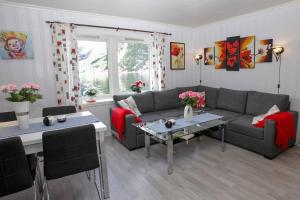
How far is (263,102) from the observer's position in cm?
352

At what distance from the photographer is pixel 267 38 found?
368 centimetres

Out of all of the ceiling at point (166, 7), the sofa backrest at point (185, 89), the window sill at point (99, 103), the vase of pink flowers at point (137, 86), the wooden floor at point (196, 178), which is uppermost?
the ceiling at point (166, 7)

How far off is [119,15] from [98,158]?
9.60 feet

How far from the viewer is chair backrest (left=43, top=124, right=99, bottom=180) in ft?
5.34

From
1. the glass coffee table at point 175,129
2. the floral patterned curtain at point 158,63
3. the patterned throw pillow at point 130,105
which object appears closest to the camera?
the glass coffee table at point 175,129

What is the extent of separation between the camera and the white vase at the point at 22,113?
199cm

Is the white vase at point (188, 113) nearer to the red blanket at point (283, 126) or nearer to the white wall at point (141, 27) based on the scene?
the red blanket at point (283, 126)

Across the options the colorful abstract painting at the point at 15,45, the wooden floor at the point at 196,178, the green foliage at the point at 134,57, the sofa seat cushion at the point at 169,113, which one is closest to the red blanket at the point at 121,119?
the wooden floor at the point at 196,178

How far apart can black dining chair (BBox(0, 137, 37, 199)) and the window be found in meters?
2.55

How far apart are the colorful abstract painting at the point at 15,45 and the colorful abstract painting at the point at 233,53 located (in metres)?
3.96

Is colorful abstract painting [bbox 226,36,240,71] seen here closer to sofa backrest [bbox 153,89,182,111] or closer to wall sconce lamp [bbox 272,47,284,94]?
wall sconce lamp [bbox 272,47,284,94]

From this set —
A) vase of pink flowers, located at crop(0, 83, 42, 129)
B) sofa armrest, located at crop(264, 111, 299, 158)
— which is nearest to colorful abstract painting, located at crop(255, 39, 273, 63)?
sofa armrest, located at crop(264, 111, 299, 158)

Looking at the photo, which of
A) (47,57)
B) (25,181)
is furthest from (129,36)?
(25,181)

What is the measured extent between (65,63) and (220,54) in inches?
134
